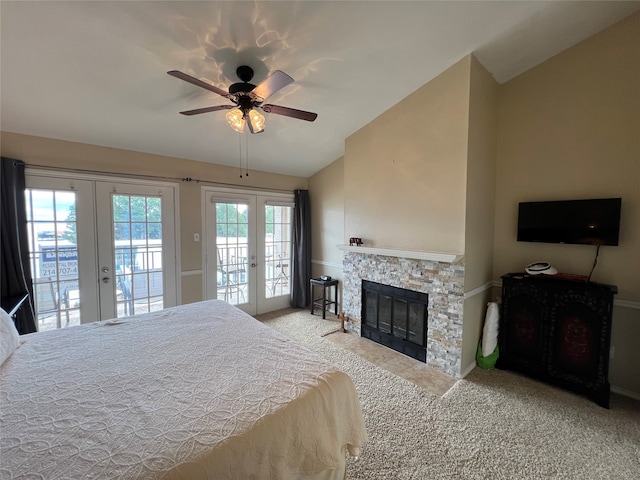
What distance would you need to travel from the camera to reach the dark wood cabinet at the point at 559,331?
218 cm

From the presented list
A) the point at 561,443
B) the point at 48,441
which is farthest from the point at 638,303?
the point at 48,441

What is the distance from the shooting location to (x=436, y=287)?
8.86 feet

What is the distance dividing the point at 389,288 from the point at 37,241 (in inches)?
151

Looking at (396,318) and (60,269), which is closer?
(60,269)

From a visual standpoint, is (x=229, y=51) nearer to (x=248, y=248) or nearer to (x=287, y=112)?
(x=287, y=112)

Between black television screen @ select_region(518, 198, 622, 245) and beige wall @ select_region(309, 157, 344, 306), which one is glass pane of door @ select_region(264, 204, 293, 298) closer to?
beige wall @ select_region(309, 157, 344, 306)

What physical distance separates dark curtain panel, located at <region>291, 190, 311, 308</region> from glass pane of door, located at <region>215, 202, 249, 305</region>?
0.84 metres

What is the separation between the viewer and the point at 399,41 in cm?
211

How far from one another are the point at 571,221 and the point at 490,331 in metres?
1.31

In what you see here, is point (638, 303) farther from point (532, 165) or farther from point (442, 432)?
point (442, 432)

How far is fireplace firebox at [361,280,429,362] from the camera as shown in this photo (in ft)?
9.48

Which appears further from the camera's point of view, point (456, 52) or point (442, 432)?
point (456, 52)

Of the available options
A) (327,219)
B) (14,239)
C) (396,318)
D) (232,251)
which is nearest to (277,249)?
(232,251)

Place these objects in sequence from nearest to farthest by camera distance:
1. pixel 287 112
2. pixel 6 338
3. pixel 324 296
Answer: pixel 6 338 < pixel 287 112 < pixel 324 296
